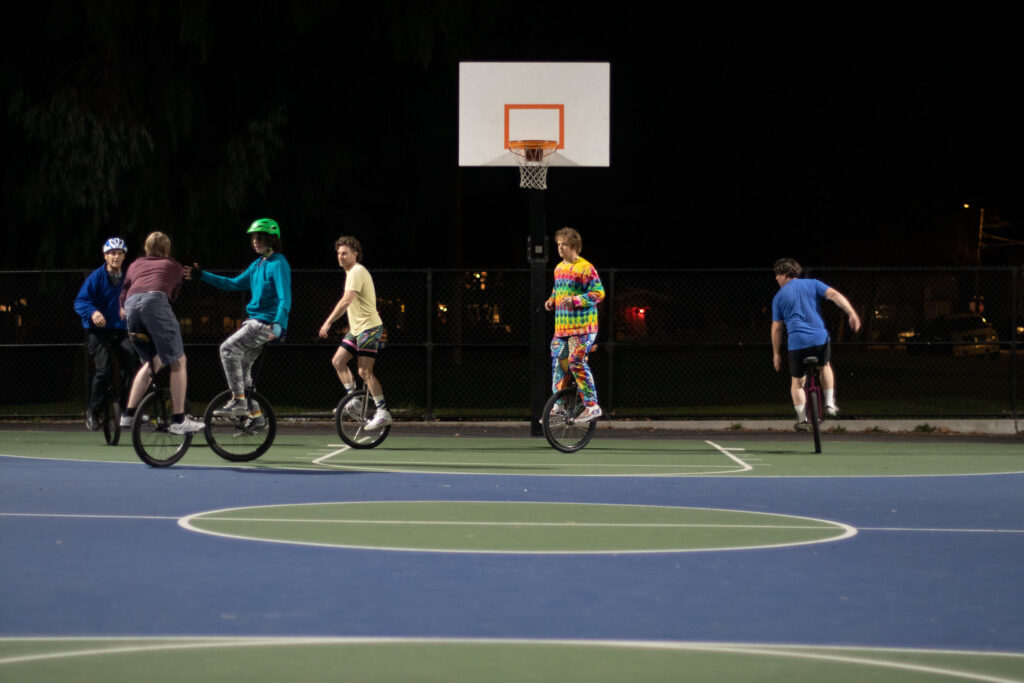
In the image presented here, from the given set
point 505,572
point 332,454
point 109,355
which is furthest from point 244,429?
point 505,572

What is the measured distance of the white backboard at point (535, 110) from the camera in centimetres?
1770

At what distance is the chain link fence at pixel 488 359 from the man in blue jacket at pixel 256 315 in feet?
14.1

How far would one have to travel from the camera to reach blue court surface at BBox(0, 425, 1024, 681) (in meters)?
5.93

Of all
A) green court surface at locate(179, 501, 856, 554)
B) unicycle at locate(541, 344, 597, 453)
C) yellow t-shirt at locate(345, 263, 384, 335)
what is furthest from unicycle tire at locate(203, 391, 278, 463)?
unicycle at locate(541, 344, 597, 453)

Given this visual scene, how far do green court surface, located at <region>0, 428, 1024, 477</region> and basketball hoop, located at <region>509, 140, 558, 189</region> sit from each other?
116 inches

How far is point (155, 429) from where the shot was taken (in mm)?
12992

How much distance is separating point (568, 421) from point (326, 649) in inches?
364

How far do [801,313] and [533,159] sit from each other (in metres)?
3.68

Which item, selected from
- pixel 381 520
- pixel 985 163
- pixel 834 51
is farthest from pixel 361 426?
pixel 985 163

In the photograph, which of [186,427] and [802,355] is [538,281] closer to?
[802,355]

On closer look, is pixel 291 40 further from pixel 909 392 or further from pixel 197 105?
pixel 909 392

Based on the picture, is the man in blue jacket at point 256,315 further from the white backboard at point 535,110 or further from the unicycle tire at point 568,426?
the white backboard at point 535,110

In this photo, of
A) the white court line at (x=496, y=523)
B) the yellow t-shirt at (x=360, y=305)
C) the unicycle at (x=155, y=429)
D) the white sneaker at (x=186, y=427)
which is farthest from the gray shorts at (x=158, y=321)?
the white court line at (x=496, y=523)

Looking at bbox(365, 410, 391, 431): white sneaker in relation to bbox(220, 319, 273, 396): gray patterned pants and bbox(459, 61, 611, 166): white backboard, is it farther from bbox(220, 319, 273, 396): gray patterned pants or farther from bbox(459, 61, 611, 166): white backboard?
bbox(459, 61, 611, 166): white backboard
